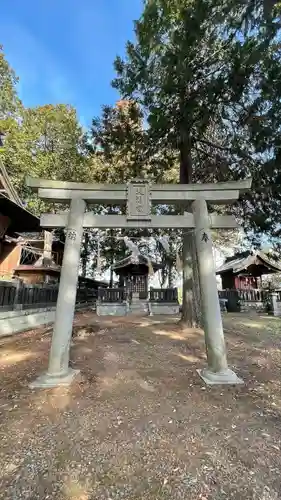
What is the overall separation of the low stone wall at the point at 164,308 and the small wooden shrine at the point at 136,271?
280cm

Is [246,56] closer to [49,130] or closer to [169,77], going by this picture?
[169,77]

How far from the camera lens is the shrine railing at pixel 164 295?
1775cm

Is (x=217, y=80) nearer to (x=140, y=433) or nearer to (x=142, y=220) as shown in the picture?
(x=142, y=220)

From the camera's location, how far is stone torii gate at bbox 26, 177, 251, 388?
4922 millimetres

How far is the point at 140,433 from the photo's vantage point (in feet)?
10.7

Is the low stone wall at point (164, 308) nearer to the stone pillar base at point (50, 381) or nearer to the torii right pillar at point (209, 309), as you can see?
the torii right pillar at point (209, 309)

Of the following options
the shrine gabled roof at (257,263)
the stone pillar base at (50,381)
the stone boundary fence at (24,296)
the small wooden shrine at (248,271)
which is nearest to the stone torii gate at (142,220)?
the stone pillar base at (50,381)

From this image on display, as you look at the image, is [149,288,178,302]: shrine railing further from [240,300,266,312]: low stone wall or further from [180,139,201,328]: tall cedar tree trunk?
[180,139,201,328]: tall cedar tree trunk

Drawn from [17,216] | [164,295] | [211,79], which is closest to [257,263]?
[164,295]

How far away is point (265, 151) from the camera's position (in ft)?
27.5

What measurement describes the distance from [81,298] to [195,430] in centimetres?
2026

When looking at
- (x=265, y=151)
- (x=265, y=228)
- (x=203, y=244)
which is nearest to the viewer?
(x=203, y=244)

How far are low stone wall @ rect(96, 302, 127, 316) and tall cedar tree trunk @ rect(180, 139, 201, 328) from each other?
8.10 meters

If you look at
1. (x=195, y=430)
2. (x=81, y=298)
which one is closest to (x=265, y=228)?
(x=195, y=430)
